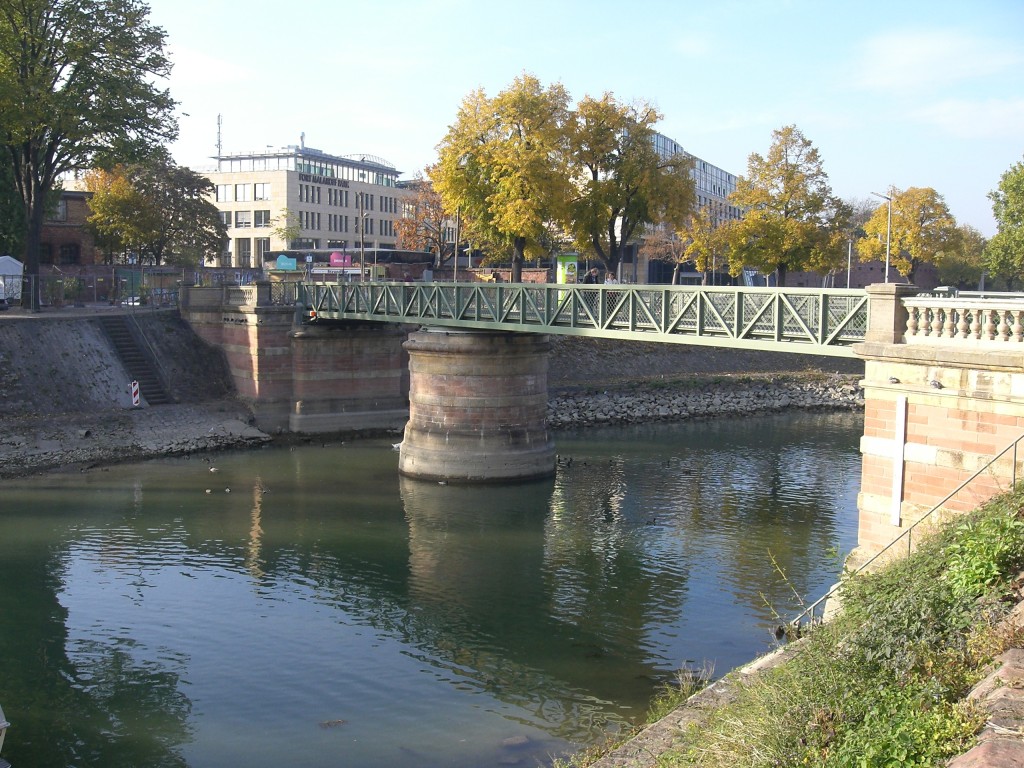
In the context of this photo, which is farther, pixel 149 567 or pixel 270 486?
pixel 270 486

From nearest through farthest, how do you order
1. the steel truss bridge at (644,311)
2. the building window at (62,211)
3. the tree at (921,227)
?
the steel truss bridge at (644,311)
the tree at (921,227)
the building window at (62,211)

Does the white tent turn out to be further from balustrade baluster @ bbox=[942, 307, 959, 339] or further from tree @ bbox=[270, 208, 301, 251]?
tree @ bbox=[270, 208, 301, 251]

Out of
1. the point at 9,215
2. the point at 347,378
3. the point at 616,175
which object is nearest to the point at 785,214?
the point at 616,175

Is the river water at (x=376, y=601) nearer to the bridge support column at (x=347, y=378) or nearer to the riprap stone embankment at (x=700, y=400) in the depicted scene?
the bridge support column at (x=347, y=378)

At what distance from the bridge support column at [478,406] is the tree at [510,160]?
939cm

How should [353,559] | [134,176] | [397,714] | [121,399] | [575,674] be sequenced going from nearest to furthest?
[397,714] → [575,674] → [353,559] → [121,399] → [134,176]

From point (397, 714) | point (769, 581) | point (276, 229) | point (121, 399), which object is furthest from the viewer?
point (276, 229)

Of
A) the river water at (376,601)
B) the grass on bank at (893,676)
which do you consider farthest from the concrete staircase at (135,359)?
the grass on bank at (893,676)

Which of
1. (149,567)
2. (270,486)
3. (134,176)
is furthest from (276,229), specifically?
(149,567)

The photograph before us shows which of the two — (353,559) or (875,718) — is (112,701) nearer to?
(353,559)

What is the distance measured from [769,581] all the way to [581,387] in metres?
32.9

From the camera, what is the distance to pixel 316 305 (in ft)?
150

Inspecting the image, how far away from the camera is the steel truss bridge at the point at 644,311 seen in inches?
855

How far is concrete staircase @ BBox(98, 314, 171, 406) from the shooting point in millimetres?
45094
